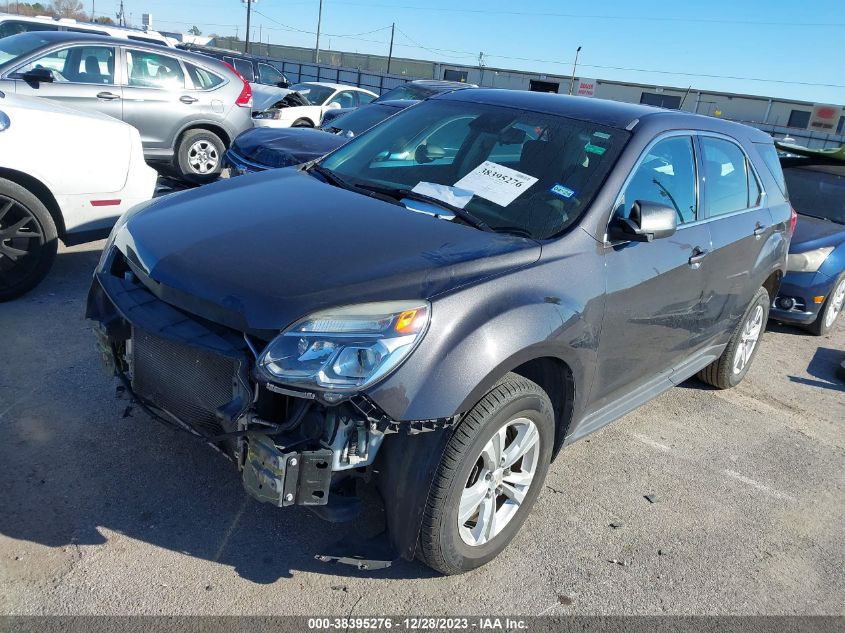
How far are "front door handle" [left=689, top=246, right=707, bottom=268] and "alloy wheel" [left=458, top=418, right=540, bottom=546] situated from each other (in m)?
1.42

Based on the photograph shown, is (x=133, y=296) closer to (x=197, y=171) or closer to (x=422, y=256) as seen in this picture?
(x=422, y=256)

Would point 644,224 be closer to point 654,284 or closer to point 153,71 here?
point 654,284

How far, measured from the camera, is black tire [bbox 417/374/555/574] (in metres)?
2.60

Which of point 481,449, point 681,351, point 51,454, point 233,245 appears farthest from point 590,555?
point 51,454

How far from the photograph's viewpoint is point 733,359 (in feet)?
16.5

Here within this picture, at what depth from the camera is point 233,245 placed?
2.86 meters

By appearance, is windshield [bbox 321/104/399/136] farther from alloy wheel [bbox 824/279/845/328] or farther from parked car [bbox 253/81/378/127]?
alloy wheel [bbox 824/279/845/328]

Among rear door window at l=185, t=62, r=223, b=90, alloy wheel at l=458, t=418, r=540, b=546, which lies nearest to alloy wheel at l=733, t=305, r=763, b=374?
alloy wheel at l=458, t=418, r=540, b=546

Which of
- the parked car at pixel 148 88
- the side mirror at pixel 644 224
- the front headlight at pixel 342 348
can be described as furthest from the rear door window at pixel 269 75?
the front headlight at pixel 342 348

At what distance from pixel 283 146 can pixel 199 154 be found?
3.31 m

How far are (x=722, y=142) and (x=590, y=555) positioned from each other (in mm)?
2630

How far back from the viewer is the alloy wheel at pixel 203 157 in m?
9.45

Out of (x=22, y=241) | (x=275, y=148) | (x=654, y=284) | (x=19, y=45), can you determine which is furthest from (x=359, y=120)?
(x=654, y=284)

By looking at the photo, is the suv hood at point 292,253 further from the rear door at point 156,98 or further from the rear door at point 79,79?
the rear door at point 156,98
